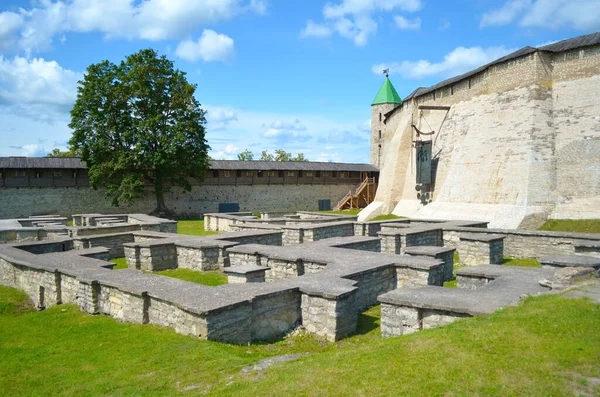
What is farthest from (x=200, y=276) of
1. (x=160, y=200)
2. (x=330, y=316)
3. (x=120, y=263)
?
(x=160, y=200)

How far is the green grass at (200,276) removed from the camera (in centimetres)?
905

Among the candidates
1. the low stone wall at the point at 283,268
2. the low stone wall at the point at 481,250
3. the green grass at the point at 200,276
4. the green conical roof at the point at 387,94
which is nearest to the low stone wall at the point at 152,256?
the green grass at the point at 200,276

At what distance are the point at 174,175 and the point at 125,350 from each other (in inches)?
961

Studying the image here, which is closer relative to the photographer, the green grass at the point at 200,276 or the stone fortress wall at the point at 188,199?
the green grass at the point at 200,276

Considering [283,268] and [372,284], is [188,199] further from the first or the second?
[372,284]

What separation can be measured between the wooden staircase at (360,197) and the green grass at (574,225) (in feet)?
67.4

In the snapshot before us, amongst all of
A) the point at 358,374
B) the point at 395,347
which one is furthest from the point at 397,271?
the point at 358,374

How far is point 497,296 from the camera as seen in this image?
564 centimetres

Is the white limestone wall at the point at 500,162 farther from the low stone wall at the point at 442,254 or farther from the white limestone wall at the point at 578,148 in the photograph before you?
the low stone wall at the point at 442,254

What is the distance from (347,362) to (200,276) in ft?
20.5

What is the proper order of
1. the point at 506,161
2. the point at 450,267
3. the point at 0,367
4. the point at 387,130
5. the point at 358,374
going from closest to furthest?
the point at 358,374
the point at 0,367
the point at 450,267
the point at 506,161
the point at 387,130

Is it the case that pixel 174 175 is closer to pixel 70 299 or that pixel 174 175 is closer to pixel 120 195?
pixel 120 195

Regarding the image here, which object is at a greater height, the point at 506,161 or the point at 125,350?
the point at 506,161

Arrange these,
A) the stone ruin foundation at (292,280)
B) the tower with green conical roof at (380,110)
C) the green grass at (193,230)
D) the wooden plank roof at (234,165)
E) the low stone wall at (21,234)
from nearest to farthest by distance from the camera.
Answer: the stone ruin foundation at (292,280), the low stone wall at (21,234), the green grass at (193,230), the wooden plank roof at (234,165), the tower with green conical roof at (380,110)
